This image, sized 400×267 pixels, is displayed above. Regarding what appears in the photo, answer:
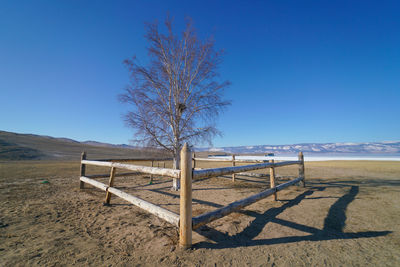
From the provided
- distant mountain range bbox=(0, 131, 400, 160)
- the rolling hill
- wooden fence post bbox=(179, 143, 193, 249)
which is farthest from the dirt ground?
the rolling hill

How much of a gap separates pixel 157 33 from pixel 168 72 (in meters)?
1.71

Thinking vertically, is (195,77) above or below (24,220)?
above

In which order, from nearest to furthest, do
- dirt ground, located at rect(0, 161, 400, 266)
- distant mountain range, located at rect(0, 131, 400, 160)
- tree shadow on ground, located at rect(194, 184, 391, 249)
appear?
dirt ground, located at rect(0, 161, 400, 266)
tree shadow on ground, located at rect(194, 184, 391, 249)
distant mountain range, located at rect(0, 131, 400, 160)

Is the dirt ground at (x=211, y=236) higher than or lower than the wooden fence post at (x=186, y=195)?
lower

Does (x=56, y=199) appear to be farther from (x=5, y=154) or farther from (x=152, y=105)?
(x=5, y=154)

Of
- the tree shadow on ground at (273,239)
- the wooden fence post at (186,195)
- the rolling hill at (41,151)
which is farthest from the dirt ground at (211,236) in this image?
the rolling hill at (41,151)

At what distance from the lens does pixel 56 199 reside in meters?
5.11

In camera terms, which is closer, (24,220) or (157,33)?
(24,220)

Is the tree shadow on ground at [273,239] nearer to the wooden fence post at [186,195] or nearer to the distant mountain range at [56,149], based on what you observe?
the wooden fence post at [186,195]

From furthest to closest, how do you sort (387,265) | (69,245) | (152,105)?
(152,105) → (69,245) → (387,265)

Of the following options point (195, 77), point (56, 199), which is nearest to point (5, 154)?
point (56, 199)

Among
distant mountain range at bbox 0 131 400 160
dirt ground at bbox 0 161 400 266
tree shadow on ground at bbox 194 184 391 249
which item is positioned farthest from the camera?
distant mountain range at bbox 0 131 400 160

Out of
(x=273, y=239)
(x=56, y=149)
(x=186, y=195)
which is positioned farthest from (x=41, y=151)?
(x=273, y=239)

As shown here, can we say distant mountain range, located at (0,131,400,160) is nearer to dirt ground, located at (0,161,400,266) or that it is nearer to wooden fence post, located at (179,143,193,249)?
dirt ground, located at (0,161,400,266)
